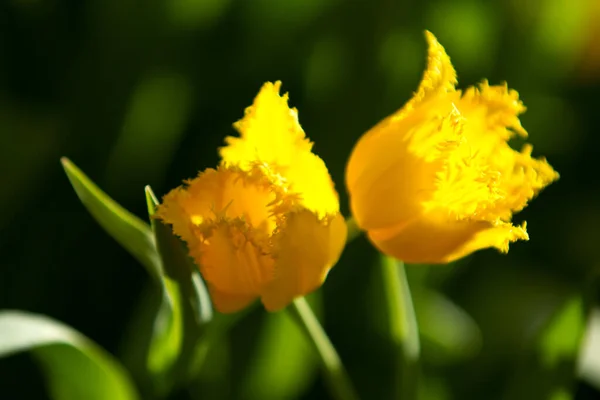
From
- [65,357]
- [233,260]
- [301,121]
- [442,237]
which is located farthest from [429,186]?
[301,121]

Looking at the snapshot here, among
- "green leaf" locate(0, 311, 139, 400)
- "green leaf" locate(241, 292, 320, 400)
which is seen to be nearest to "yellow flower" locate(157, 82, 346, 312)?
"green leaf" locate(0, 311, 139, 400)

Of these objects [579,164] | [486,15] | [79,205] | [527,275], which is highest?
[486,15]

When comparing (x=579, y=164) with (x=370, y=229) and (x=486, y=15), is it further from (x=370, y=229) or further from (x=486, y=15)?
(x=370, y=229)

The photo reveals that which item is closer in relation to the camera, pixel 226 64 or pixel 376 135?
pixel 376 135

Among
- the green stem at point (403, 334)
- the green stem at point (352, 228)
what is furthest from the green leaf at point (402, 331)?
the green stem at point (352, 228)

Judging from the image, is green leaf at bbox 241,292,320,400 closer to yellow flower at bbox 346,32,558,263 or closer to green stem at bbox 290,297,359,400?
green stem at bbox 290,297,359,400

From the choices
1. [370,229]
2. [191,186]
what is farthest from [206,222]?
[370,229]
